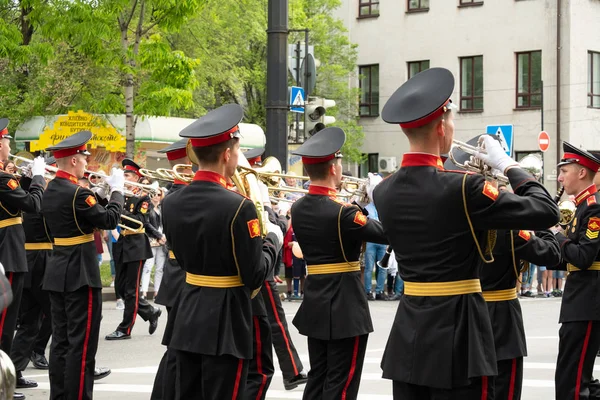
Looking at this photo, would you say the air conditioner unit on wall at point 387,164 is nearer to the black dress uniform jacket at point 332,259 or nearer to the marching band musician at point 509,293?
the black dress uniform jacket at point 332,259

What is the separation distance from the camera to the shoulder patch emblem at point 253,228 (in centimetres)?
614

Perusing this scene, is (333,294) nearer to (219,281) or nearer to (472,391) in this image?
(219,281)

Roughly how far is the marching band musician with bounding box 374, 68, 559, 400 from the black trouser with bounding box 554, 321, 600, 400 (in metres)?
2.91

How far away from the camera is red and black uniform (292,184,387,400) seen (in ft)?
25.4

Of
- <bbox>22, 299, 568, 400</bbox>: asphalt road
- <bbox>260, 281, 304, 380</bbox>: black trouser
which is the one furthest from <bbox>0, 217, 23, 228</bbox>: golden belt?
<bbox>260, 281, 304, 380</bbox>: black trouser

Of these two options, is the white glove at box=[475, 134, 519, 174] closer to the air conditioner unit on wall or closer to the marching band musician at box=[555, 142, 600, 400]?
the marching band musician at box=[555, 142, 600, 400]

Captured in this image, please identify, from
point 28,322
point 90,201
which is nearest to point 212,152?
point 90,201

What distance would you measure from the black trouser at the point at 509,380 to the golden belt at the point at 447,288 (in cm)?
162

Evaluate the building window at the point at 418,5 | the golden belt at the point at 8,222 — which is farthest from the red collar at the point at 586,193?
the building window at the point at 418,5

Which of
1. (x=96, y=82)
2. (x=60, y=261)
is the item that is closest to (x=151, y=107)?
(x=96, y=82)

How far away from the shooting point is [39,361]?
1123 centimetres

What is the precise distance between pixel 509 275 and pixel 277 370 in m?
4.26

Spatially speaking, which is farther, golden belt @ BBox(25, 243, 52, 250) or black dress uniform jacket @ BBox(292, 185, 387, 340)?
golden belt @ BBox(25, 243, 52, 250)

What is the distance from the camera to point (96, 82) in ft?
79.4
